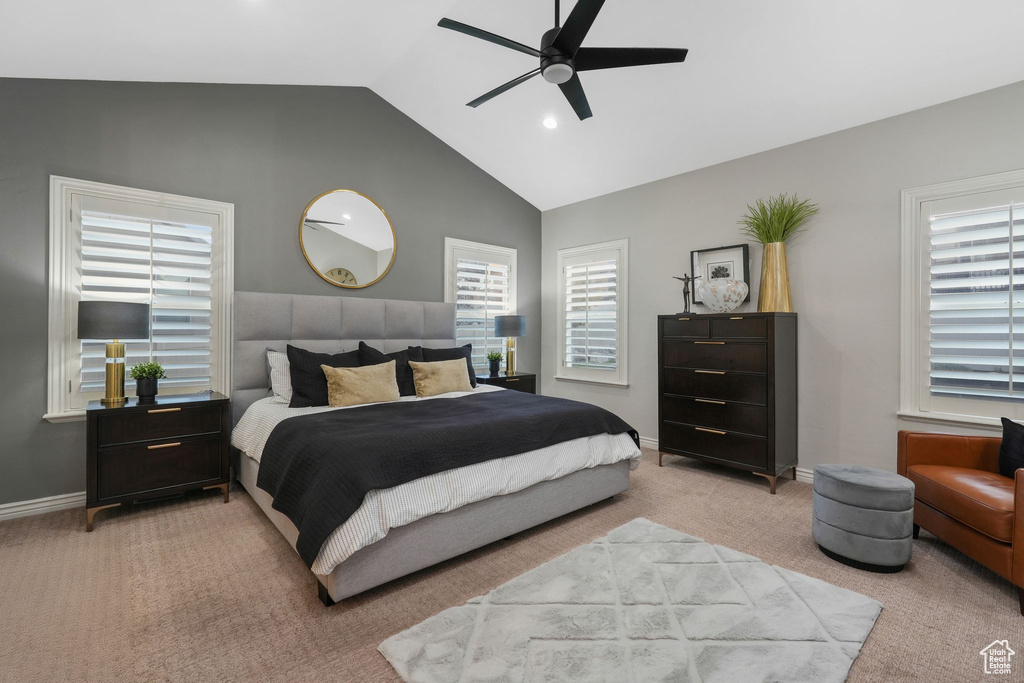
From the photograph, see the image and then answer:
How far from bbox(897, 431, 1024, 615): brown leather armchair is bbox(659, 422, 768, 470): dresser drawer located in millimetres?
930

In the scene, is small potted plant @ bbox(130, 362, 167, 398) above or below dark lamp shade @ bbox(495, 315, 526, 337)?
below

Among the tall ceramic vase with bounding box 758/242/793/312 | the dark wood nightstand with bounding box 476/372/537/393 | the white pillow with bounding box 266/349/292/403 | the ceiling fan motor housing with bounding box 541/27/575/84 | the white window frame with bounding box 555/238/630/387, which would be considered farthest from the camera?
the white window frame with bounding box 555/238/630/387

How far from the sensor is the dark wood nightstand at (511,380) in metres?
4.86

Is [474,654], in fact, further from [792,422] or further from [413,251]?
[413,251]

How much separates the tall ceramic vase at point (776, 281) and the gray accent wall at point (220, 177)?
2.86 m

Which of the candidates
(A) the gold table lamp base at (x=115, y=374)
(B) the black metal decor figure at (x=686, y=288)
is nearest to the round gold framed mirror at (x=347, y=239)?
(A) the gold table lamp base at (x=115, y=374)

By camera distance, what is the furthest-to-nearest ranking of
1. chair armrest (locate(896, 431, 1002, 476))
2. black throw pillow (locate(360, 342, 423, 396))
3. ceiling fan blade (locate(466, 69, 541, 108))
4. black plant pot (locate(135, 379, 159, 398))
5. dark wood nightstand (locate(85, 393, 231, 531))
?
black throw pillow (locate(360, 342, 423, 396)) → black plant pot (locate(135, 379, 159, 398)) → dark wood nightstand (locate(85, 393, 231, 531)) → ceiling fan blade (locate(466, 69, 541, 108)) → chair armrest (locate(896, 431, 1002, 476))

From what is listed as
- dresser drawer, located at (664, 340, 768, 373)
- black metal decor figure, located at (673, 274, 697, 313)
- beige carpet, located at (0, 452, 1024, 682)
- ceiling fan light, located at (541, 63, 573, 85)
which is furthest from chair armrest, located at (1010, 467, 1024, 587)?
ceiling fan light, located at (541, 63, 573, 85)

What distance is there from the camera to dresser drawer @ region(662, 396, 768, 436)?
3617 millimetres

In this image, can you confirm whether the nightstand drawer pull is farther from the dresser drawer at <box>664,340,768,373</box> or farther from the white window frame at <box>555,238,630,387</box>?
the white window frame at <box>555,238,630,387</box>

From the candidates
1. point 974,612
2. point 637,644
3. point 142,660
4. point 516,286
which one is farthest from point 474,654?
point 516,286

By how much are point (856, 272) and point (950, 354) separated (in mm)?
800

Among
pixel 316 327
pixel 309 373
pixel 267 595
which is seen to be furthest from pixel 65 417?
pixel 267 595

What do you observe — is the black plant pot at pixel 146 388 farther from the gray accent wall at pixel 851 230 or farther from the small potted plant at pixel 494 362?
the gray accent wall at pixel 851 230
